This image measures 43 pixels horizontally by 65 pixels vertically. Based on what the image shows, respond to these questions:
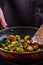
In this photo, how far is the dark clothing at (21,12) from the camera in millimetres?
1526

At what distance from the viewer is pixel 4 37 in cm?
121

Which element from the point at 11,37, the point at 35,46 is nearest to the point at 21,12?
the point at 11,37

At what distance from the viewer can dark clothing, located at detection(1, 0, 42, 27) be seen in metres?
1.53

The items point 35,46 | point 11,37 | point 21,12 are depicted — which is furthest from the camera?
point 21,12

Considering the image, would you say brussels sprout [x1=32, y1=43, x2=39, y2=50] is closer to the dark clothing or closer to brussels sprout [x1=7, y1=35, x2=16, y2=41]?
brussels sprout [x1=7, y1=35, x2=16, y2=41]

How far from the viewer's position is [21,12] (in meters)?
1.60

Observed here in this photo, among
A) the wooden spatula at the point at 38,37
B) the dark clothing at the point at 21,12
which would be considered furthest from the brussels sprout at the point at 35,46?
the dark clothing at the point at 21,12

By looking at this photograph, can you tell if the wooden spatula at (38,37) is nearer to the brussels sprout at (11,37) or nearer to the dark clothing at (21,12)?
the brussels sprout at (11,37)

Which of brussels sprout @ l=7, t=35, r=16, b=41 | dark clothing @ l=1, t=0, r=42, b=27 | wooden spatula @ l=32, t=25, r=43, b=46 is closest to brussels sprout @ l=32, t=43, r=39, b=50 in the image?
wooden spatula @ l=32, t=25, r=43, b=46

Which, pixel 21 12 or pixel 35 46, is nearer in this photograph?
pixel 35 46

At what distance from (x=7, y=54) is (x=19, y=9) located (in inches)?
26.6

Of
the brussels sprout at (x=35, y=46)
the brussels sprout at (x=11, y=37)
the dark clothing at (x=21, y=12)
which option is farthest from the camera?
the dark clothing at (x=21, y=12)

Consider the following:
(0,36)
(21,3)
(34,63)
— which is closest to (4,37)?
(0,36)

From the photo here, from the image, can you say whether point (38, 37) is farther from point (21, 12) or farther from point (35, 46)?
point (21, 12)
